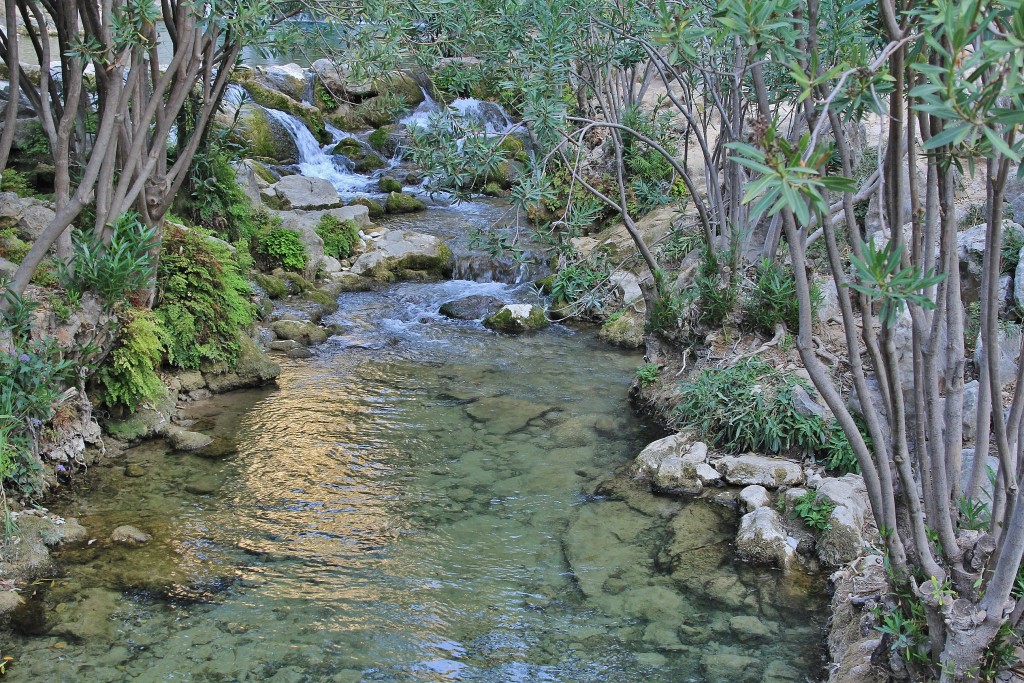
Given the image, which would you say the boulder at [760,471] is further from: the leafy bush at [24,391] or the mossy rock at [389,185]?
the mossy rock at [389,185]

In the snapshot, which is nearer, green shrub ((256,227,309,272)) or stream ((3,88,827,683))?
stream ((3,88,827,683))

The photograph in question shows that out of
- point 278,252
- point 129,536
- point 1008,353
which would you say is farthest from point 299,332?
point 1008,353

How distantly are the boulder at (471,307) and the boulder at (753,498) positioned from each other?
655 cm

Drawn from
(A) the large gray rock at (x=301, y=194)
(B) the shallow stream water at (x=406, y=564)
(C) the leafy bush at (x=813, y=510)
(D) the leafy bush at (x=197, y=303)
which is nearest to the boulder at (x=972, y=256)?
(C) the leafy bush at (x=813, y=510)

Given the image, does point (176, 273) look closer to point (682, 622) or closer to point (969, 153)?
point (682, 622)

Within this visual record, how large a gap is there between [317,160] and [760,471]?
48.9ft

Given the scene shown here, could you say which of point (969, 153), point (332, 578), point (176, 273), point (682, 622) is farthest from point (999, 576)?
point (176, 273)

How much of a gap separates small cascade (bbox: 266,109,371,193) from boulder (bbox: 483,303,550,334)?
7173 mm

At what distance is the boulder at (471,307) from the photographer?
12.4m

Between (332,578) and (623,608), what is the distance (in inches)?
80.4

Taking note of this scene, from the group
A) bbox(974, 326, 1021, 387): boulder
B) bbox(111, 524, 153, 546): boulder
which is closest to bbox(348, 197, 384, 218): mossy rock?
bbox(111, 524, 153, 546): boulder

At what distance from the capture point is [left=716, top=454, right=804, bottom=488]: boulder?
260 inches

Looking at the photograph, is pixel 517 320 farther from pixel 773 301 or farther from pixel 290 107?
pixel 290 107

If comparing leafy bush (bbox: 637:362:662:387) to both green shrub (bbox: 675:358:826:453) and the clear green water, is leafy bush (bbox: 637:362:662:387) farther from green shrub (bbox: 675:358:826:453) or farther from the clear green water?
green shrub (bbox: 675:358:826:453)
